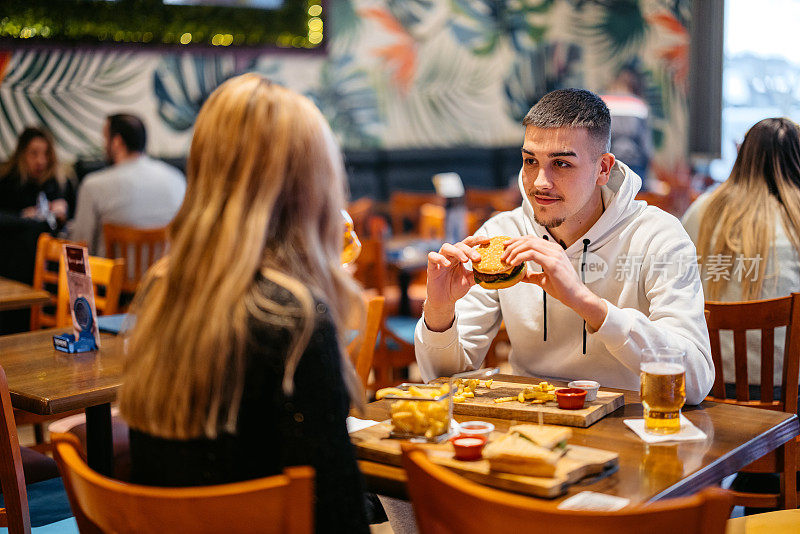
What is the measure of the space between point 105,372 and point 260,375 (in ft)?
4.14

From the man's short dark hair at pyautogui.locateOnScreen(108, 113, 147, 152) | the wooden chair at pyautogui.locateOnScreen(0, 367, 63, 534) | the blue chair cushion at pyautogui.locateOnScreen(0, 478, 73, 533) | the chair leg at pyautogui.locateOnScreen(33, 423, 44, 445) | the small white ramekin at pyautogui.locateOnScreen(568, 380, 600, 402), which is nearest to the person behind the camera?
the small white ramekin at pyautogui.locateOnScreen(568, 380, 600, 402)

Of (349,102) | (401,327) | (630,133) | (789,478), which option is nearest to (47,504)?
(789,478)

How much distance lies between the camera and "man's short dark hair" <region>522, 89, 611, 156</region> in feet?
7.55

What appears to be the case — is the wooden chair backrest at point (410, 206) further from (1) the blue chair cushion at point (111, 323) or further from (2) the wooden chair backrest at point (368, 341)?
(2) the wooden chair backrest at point (368, 341)

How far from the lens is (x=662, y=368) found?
184 cm

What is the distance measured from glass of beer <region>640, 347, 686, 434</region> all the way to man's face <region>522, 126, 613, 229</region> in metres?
0.61

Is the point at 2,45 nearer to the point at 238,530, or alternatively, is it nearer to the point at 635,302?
the point at 635,302

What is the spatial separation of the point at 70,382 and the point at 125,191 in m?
3.28

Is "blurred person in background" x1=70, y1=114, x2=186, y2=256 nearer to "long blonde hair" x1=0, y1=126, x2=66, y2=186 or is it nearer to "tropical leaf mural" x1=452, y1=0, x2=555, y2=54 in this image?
"long blonde hair" x1=0, y1=126, x2=66, y2=186

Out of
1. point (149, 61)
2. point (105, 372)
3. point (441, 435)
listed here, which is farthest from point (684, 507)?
point (149, 61)

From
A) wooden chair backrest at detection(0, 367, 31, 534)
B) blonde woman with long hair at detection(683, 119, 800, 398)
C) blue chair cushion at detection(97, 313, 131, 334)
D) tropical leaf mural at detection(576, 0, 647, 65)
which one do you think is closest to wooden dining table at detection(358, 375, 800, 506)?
wooden chair backrest at detection(0, 367, 31, 534)

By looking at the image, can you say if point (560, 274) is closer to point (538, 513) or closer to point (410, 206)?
point (538, 513)

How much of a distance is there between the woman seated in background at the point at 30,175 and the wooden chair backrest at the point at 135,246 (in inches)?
52.5

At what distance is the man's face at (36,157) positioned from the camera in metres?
6.33
